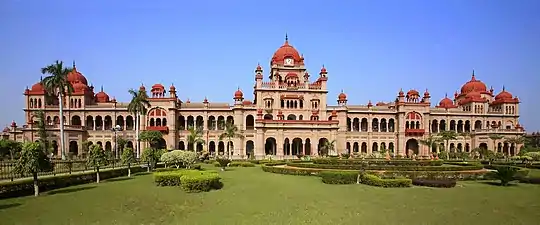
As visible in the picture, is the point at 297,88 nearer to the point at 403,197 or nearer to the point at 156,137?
the point at 156,137

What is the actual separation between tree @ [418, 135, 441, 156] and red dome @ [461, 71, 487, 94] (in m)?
19.1

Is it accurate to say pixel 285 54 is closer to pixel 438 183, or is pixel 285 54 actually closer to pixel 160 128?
pixel 160 128

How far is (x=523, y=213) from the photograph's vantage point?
14.2 m

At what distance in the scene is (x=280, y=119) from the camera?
173ft

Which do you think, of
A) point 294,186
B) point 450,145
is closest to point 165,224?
point 294,186

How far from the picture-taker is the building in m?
53.0

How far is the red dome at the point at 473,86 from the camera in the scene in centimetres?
6975

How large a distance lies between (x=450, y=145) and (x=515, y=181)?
37.8 meters

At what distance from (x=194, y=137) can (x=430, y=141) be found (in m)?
33.4

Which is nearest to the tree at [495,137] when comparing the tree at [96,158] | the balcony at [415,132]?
the balcony at [415,132]

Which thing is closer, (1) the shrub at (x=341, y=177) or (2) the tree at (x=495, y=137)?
(1) the shrub at (x=341, y=177)

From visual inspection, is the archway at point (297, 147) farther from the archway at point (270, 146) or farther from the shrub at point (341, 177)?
the shrub at point (341, 177)

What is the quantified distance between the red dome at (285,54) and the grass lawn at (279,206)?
39.7 meters

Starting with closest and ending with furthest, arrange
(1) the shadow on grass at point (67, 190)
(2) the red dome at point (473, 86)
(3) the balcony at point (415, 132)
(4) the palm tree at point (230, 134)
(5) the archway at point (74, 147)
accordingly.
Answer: (1) the shadow on grass at point (67, 190) < (4) the palm tree at point (230, 134) < (5) the archway at point (74, 147) < (3) the balcony at point (415, 132) < (2) the red dome at point (473, 86)
